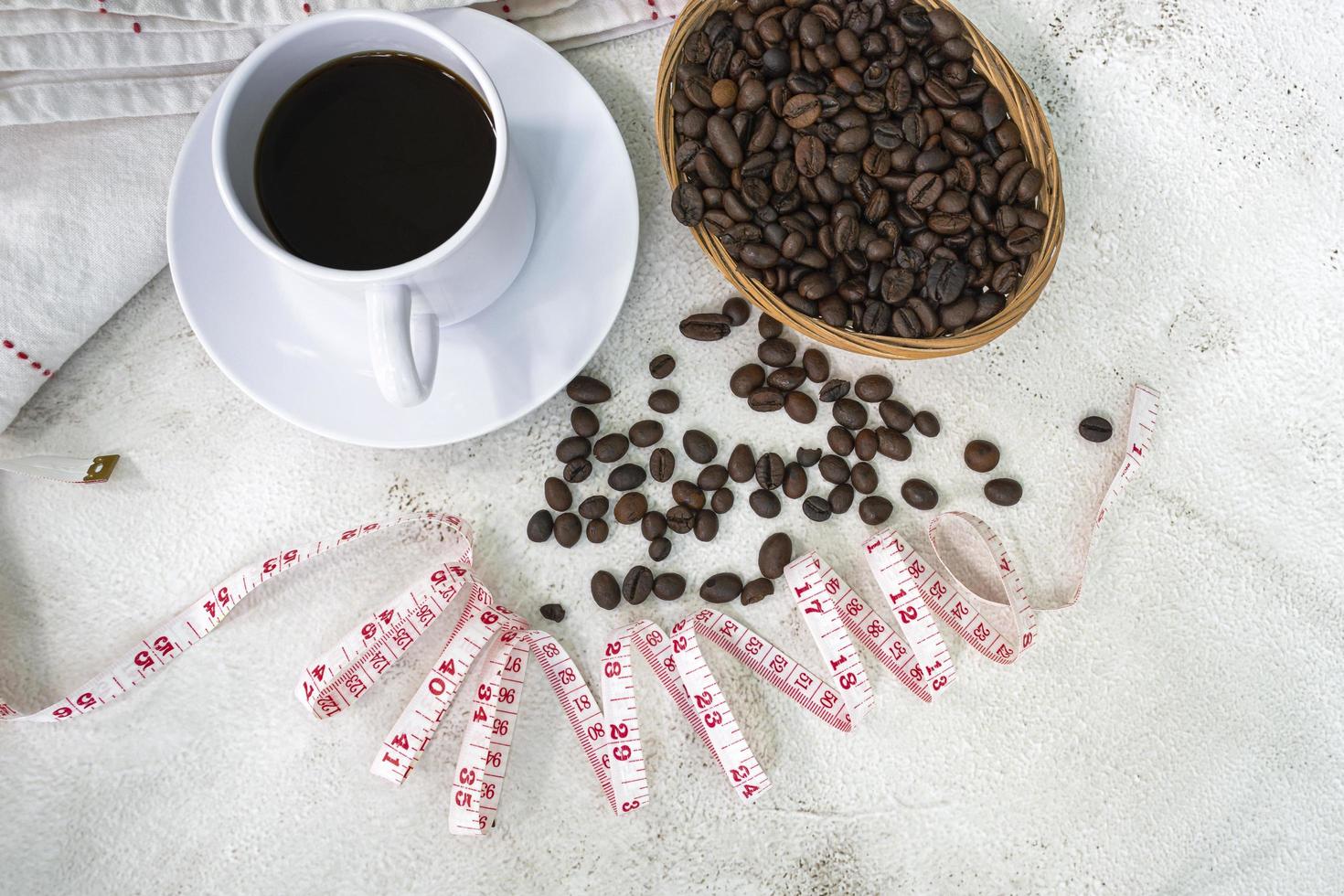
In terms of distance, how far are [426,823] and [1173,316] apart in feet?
4.48

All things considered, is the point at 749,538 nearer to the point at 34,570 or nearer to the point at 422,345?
the point at 422,345

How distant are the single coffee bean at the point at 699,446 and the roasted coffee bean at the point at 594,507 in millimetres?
143

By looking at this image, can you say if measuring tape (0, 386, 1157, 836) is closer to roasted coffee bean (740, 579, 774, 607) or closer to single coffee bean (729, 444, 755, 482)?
roasted coffee bean (740, 579, 774, 607)

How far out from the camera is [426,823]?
147 cm

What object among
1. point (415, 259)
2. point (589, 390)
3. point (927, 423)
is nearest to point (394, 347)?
point (415, 259)

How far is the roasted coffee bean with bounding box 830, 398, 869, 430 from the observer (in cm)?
145

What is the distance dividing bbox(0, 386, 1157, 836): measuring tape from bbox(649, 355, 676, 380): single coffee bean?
0.34 meters

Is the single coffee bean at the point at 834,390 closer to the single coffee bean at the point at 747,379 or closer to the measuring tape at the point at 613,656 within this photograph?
the single coffee bean at the point at 747,379

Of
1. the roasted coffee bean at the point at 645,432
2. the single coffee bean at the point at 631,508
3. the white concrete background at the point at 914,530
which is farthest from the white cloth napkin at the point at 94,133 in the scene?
the single coffee bean at the point at 631,508

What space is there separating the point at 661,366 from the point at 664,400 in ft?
0.17

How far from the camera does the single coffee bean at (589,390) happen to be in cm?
142

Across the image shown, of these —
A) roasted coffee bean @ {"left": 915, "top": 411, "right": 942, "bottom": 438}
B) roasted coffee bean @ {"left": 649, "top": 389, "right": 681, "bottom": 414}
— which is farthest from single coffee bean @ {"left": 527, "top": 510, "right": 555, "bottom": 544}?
roasted coffee bean @ {"left": 915, "top": 411, "right": 942, "bottom": 438}

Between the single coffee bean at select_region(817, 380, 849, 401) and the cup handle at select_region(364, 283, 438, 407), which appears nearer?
the cup handle at select_region(364, 283, 438, 407)

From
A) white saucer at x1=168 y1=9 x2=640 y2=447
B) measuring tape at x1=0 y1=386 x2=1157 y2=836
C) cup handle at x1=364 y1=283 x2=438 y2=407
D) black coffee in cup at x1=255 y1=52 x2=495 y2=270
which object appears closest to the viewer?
cup handle at x1=364 y1=283 x2=438 y2=407
